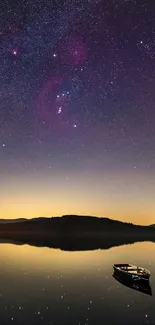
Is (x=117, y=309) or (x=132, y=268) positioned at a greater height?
(x=132, y=268)

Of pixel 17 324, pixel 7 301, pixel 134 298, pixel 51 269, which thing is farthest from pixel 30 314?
pixel 51 269

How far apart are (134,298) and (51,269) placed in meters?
32.7

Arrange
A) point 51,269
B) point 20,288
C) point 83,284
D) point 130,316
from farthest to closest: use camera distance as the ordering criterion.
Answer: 1. point 51,269
2. point 83,284
3. point 20,288
4. point 130,316

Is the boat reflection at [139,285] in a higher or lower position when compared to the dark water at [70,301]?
higher

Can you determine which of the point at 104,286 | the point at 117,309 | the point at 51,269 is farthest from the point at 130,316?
the point at 51,269

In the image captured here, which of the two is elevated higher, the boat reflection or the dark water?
the boat reflection

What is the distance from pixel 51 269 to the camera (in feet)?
241

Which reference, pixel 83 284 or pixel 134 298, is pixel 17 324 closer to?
pixel 134 298

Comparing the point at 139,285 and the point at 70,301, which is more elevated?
the point at 139,285

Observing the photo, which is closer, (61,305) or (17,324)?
(17,324)

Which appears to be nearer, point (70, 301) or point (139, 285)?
point (70, 301)

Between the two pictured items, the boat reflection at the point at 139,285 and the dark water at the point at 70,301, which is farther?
the boat reflection at the point at 139,285

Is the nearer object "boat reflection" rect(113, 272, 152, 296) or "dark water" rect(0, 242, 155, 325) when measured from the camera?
"dark water" rect(0, 242, 155, 325)

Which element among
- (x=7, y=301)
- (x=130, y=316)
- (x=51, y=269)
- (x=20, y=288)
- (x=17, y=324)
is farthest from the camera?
(x=51, y=269)
